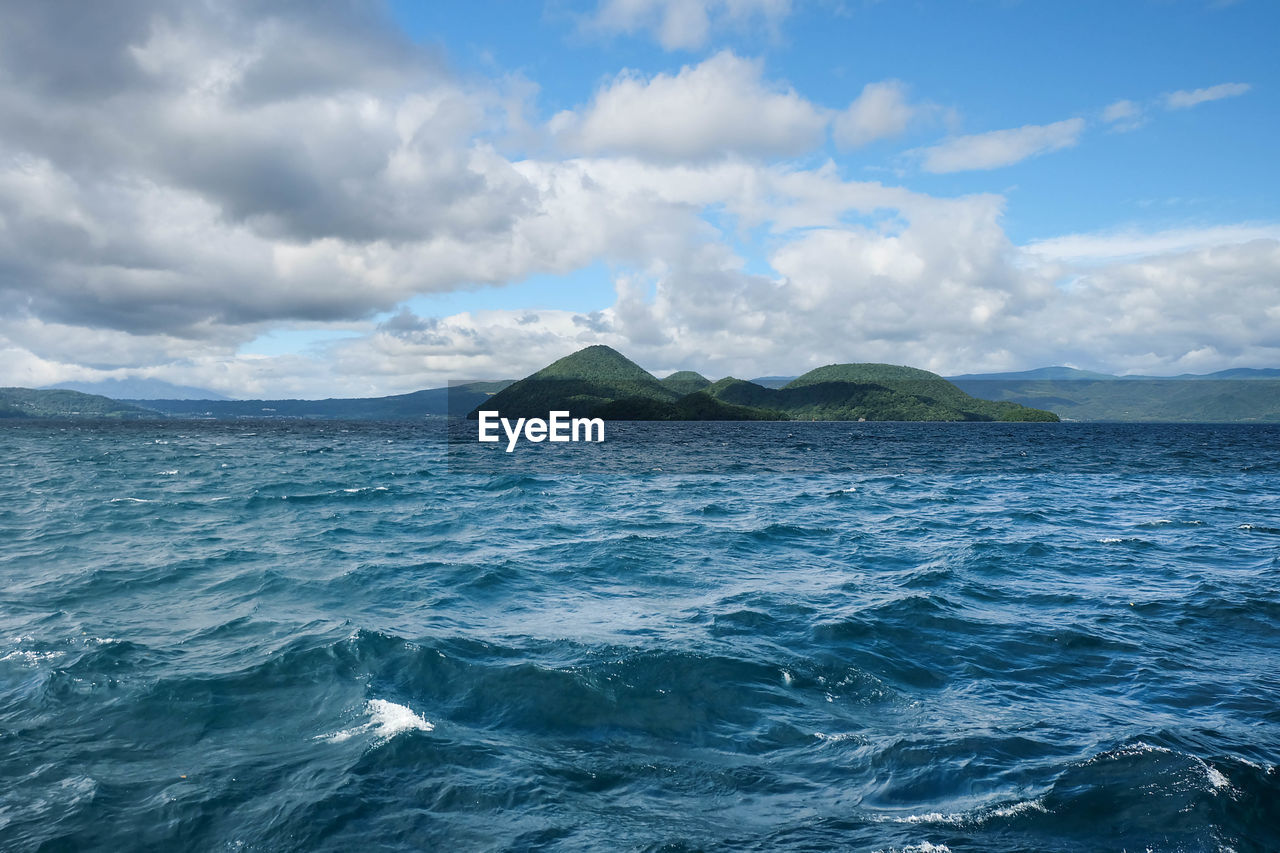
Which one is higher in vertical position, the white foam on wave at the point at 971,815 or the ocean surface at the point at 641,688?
the white foam on wave at the point at 971,815

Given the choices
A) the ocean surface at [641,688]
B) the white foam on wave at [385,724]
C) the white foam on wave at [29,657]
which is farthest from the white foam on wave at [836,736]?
the white foam on wave at [29,657]

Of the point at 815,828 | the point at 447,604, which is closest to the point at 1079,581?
the point at 815,828

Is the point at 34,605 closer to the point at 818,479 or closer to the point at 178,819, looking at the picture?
the point at 178,819

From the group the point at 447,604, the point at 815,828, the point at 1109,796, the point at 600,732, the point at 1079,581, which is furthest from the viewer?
the point at 1079,581

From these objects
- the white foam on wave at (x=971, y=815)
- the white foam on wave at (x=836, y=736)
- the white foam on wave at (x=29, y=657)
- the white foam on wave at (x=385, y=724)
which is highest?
the white foam on wave at (x=971, y=815)

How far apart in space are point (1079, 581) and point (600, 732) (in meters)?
18.9

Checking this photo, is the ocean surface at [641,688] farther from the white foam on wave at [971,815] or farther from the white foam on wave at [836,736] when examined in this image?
the white foam on wave at [836,736]

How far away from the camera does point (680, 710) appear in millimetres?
12867

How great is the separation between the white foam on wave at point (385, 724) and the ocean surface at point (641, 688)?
110 mm

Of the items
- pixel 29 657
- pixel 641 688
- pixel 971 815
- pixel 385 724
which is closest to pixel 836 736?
pixel 971 815

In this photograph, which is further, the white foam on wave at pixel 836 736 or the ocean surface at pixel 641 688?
the white foam on wave at pixel 836 736

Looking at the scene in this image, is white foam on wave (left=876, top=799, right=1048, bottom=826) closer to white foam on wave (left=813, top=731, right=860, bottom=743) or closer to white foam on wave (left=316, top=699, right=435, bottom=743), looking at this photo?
white foam on wave (left=813, top=731, right=860, bottom=743)

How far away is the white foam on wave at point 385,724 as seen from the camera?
1175 cm

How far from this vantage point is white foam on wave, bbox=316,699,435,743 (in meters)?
11.8
